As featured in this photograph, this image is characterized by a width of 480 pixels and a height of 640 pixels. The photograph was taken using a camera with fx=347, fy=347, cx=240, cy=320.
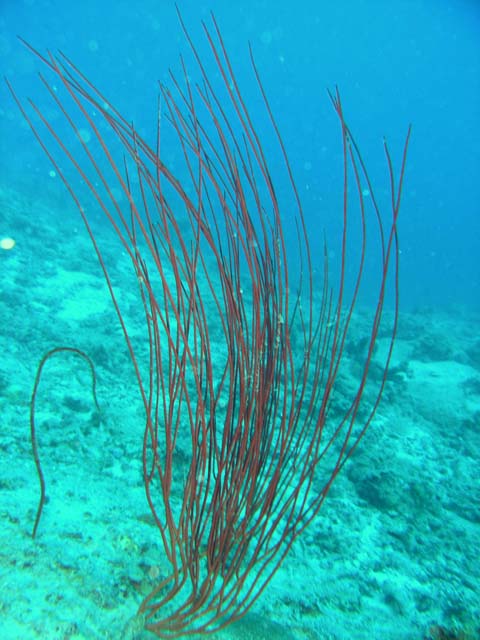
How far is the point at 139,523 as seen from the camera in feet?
7.51

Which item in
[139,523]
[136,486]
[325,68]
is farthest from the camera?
[325,68]

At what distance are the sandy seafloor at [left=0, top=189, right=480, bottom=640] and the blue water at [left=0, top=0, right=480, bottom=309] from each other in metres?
54.8

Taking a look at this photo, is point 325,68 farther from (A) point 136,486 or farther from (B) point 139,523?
(B) point 139,523

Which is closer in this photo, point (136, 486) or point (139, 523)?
point (139, 523)

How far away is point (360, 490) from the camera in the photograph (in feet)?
11.2

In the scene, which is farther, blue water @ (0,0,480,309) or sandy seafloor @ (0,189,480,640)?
blue water @ (0,0,480,309)

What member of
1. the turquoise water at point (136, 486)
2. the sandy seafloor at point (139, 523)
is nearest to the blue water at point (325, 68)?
the turquoise water at point (136, 486)

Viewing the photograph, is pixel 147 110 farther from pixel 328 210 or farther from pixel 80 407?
pixel 80 407

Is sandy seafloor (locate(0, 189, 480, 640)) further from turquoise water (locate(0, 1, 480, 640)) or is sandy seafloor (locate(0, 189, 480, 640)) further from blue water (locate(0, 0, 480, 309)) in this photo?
blue water (locate(0, 0, 480, 309))

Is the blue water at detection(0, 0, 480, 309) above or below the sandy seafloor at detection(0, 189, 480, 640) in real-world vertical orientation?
above

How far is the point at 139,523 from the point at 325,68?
110 metres

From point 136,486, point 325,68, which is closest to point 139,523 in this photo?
point 136,486

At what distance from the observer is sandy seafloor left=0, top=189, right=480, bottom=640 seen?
164 cm

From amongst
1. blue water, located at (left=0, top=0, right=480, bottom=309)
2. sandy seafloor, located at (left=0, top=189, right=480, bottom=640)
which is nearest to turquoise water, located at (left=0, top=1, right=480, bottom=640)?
sandy seafloor, located at (left=0, top=189, right=480, bottom=640)
